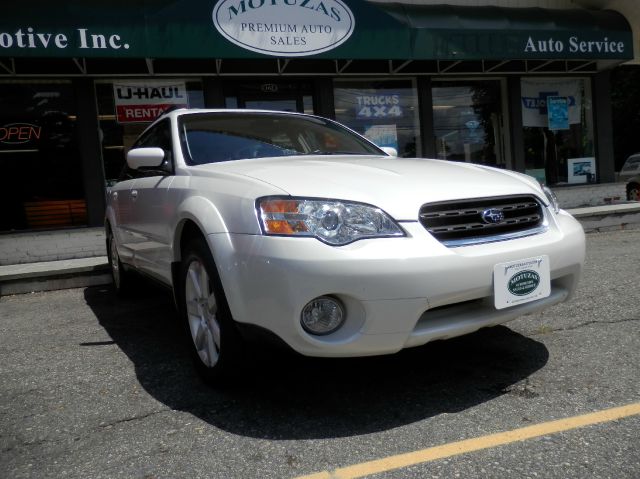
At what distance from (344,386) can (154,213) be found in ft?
5.56

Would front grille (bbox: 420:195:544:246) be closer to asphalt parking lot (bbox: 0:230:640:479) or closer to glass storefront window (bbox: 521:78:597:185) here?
asphalt parking lot (bbox: 0:230:640:479)

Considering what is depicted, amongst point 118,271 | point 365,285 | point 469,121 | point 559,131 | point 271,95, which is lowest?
point 118,271

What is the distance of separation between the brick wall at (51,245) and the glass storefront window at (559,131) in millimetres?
7642

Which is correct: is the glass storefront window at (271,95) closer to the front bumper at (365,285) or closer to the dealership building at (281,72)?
the dealership building at (281,72)

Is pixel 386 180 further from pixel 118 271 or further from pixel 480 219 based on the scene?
pixel 118 271

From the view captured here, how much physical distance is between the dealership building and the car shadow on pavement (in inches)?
183

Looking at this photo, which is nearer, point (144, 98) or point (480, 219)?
point (480, 219)

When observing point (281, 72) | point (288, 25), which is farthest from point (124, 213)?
point (281, 72)

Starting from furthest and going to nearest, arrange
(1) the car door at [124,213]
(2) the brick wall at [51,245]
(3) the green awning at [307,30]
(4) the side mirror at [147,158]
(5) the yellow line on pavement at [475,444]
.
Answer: (2) the brick wall at [51,245]
(3) the green awning at [307,30]
(1) the car door at [124,213]
(4) the side mirror at [147,158]
(5) the yellow line on pavement at [475,444]

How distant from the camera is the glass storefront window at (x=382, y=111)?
9.43 meters

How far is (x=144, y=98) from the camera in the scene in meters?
8.39

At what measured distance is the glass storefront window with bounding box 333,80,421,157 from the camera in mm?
9430

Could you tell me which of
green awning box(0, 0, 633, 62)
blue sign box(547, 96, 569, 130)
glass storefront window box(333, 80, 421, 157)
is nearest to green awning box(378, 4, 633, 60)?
green awning box(0, 0, 633, 62)

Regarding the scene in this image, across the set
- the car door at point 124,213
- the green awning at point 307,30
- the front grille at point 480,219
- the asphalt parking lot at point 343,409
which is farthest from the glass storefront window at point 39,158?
the front grille at point 480,219
